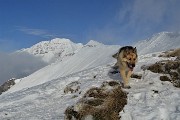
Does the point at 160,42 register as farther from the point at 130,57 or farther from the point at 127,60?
the point at 130,57

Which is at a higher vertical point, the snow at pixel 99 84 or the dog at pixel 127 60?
the dog at pixel 127 60

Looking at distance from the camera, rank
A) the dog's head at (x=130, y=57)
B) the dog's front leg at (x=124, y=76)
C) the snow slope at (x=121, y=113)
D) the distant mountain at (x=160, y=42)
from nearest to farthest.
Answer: the snow slope at (x=121, y=113)
the dog's head at (x=130, y=57)
the dog's front leg at (x=124, y=76)
the distant mountain at (x=160, y=42)

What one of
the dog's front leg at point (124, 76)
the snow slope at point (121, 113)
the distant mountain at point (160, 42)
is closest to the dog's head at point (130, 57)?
the dog's front leg at point (124, 76)

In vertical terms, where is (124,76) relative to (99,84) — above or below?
above

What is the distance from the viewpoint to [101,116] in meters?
17.4

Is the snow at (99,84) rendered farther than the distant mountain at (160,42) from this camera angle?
No

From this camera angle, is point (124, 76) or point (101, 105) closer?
point (101, 105)

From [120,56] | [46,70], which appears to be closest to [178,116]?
[120,56]

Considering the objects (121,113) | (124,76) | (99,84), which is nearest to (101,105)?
(121,113)

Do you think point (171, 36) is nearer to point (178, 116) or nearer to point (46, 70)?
point (46, 70)

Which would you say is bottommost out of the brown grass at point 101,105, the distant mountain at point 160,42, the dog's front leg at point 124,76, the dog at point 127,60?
the brown grass at point 101,105

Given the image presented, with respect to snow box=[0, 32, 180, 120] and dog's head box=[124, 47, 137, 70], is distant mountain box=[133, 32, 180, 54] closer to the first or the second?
snow box=[0, 32, 180, 120]

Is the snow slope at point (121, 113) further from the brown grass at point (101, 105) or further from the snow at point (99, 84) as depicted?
the brown grass at point (101, 105)

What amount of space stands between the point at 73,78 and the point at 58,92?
3170 millimetres
